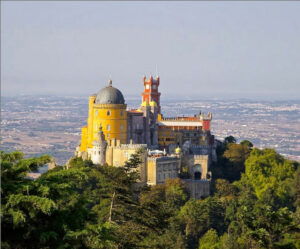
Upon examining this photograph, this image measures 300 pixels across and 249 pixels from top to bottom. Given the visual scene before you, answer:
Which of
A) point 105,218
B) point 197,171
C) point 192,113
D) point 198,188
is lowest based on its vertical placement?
point 198,188

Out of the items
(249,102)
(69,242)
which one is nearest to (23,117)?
(249,102)

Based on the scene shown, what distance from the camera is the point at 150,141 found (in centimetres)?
8069

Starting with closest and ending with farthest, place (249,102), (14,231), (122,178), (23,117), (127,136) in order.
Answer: (14,231)
(122,178)
(127,136)
(249,102)
(23,117)

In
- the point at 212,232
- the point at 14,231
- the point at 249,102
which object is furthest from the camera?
the point at 249,102

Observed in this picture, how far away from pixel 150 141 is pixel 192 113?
52.6 ft

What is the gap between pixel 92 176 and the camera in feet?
221

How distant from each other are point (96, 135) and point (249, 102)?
132ft

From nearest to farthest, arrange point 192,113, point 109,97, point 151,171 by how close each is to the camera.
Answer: point 151,171
point 109,97
point 192,113

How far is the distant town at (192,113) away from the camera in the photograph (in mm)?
96750

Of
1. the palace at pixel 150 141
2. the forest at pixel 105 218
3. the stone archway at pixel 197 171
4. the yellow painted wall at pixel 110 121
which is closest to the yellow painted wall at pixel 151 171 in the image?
the palace at pixel 150 141

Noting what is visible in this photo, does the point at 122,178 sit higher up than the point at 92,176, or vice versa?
the point at 122,178

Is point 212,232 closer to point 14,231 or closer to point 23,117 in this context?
point 14,231

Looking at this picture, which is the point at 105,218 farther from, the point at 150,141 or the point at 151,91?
the point at 151,91

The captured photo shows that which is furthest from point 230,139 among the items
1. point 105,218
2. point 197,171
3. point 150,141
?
point 105,218
